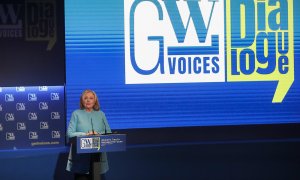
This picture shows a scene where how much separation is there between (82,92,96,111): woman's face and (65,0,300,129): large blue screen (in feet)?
2.68

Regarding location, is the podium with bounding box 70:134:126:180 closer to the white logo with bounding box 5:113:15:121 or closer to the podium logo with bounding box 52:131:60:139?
the podium logo with bounding box 52:131:60:139

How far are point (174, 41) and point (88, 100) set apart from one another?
152cm

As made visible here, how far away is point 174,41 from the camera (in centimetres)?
655

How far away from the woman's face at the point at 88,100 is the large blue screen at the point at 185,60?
817mm

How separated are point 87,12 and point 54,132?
1.40m

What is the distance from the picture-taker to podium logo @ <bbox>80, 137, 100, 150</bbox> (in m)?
4.92

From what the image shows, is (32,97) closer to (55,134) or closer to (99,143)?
(55,134)

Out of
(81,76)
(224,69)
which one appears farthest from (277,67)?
(81,76)

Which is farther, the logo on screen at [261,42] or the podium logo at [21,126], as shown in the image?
the logo on screen at [261,42]

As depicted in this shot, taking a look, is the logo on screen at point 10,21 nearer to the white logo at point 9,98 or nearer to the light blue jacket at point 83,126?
the white logo at point 9,98

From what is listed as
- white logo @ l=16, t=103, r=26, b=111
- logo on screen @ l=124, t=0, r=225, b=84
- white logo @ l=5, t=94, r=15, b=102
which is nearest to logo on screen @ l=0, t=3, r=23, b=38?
white logo @ l=5, t=94, r=15, b=102

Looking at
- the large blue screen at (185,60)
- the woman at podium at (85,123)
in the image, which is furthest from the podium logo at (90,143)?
the large blue screen at (185,60)

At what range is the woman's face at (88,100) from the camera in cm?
550

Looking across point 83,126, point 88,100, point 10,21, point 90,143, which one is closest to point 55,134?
point 83,126
